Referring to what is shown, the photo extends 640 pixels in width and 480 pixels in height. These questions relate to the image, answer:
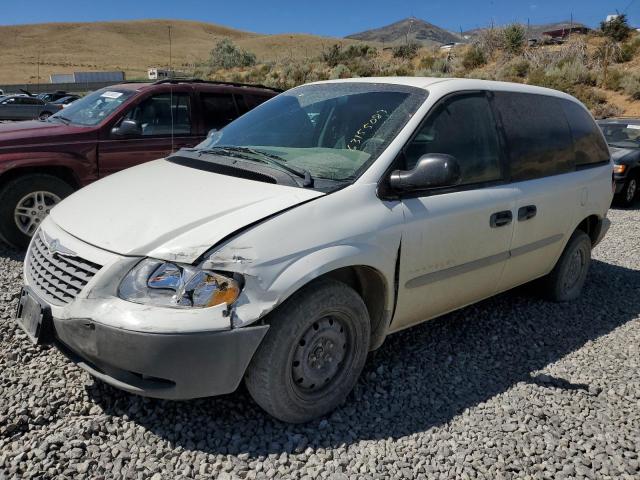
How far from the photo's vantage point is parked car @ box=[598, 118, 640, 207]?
970 cm

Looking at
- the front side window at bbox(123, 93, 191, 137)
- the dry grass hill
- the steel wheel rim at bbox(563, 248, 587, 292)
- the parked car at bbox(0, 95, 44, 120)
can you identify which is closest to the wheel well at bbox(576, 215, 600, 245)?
the steel wheel rim at bbox(563, 248, 587, 292)

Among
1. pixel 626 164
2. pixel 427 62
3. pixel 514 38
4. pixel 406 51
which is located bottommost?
pixel 626 164

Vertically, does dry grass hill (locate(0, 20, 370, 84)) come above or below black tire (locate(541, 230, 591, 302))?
above

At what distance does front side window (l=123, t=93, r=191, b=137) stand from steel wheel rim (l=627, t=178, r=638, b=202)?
794 centimetres

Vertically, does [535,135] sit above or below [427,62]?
below

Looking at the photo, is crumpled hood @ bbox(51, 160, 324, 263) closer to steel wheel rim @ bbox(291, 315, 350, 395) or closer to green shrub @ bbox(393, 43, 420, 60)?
steel wheel rim @ bbox(291, 315, 350, 395)

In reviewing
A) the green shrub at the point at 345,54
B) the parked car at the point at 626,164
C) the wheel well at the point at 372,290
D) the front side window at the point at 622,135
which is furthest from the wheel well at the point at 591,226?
the green shrub at the point at 345,54

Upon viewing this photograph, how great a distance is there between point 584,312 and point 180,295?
147 inches

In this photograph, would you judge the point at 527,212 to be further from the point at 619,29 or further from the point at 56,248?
the point at 619,29

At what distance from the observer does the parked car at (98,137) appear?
18.0 ft

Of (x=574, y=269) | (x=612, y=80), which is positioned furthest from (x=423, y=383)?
(x=612, y=80)

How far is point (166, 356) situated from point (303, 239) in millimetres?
825

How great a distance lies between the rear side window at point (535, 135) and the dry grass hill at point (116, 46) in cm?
6793

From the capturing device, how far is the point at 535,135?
4086mm
